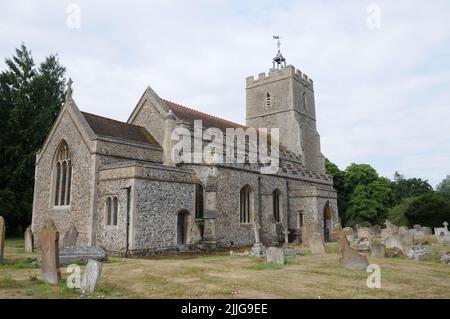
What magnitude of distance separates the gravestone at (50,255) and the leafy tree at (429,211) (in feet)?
102

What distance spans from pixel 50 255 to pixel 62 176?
39.8 feet

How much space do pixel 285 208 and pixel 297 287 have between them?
56.2 feet

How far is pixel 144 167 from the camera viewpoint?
16109 mm

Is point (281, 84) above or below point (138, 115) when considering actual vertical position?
above

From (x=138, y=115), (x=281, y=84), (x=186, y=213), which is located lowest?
(x=186, y=213)

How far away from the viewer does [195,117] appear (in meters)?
24.6

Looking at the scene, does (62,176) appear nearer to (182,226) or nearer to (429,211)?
(182,226)

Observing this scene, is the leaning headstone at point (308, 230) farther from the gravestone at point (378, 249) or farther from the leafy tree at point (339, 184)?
the leafy tree at point (339, 184)

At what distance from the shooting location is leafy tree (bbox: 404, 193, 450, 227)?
Result: 30780 mm

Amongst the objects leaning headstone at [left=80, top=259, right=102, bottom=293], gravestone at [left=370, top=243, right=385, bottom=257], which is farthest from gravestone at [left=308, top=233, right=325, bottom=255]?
leaning headstone at [left=80, top=259, right=102, bottom=293]

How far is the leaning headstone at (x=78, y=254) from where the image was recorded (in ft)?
38.3

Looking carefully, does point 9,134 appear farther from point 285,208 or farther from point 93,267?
point 93,267
